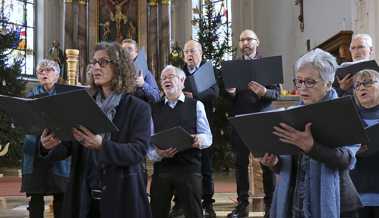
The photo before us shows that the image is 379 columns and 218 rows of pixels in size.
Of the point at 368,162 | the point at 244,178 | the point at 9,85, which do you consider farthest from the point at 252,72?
the point at 9,85

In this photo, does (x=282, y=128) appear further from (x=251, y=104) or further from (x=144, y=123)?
(x=251, y=104)

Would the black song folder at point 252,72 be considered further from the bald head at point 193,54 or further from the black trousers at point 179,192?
the black trousers at point 179,192

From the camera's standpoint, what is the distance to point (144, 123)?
2814mm

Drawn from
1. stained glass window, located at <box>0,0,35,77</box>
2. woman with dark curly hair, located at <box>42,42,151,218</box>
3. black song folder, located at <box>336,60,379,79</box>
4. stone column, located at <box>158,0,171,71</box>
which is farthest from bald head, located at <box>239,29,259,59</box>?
stained glass window, located at <box>0,0,35,77</box>

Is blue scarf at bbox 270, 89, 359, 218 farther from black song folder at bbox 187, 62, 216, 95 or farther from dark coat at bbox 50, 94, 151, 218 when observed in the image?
black song folder at bbox 187, 62, 216, 95

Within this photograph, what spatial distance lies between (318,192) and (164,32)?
46.0 feet

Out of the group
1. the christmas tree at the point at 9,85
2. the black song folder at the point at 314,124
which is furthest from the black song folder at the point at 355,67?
the christmas tree at the point at 9,85

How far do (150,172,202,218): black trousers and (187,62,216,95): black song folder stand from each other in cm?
92

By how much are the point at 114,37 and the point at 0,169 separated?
6368 millimetres

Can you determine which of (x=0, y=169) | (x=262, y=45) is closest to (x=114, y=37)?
(x=262, y=45)

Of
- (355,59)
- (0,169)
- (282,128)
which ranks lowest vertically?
(0,169)

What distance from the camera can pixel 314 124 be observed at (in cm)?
223

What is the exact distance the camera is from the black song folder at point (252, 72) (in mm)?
4363

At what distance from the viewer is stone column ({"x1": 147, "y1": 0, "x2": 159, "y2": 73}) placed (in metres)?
15.7
